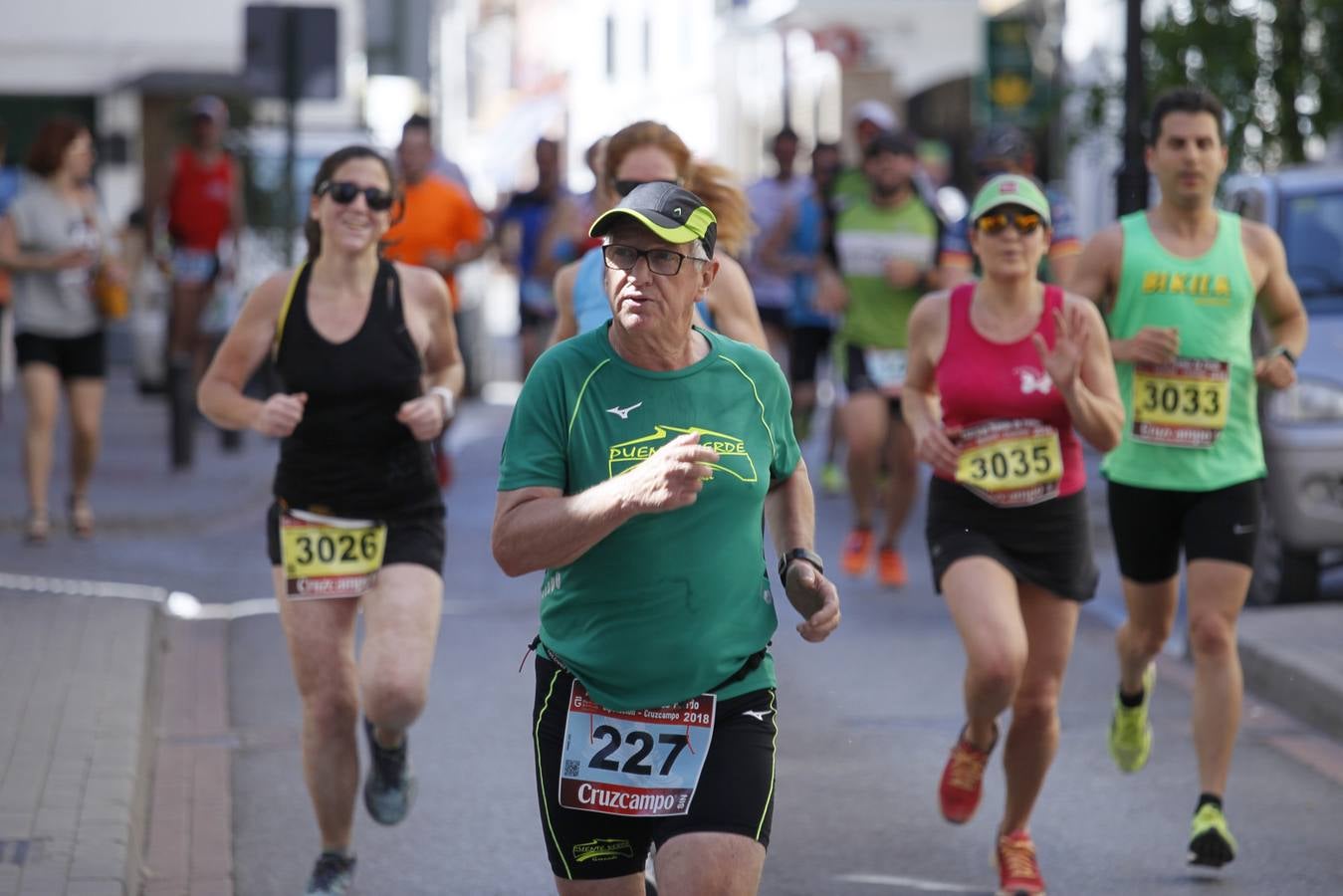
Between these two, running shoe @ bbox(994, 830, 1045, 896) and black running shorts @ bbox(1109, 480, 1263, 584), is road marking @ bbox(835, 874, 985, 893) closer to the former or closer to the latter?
running shoe @ bbox(994, 830, 1045, 896)

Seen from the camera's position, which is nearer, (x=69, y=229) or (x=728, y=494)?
(x=728, y=494)

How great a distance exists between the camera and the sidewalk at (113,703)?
6.20 metres

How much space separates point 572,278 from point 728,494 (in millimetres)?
2506

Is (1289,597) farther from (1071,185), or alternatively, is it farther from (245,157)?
(1071,185)

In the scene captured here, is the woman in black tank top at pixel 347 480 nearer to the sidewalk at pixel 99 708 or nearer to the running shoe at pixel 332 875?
the running shoe at pixel 332 875

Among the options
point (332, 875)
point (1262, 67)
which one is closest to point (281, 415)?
point (332, 875)

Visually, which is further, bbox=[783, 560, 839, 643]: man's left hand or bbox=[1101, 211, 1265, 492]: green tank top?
bbox=[1101, 211, 1265, 492]: green tank top

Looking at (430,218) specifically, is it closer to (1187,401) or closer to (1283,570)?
(1283,570)

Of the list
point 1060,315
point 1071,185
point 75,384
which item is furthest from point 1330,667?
point 1071,185

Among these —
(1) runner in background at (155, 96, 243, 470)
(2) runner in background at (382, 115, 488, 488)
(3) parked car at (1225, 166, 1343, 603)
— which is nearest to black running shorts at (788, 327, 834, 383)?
(2) runner in background at (382, 115, 488, 488)

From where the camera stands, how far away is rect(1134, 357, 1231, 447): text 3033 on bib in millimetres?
6773

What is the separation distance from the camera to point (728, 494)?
13.8 ft

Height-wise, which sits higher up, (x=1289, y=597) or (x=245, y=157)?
(x=245, y=157)

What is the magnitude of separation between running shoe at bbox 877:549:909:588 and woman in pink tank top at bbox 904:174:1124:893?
5230mm
